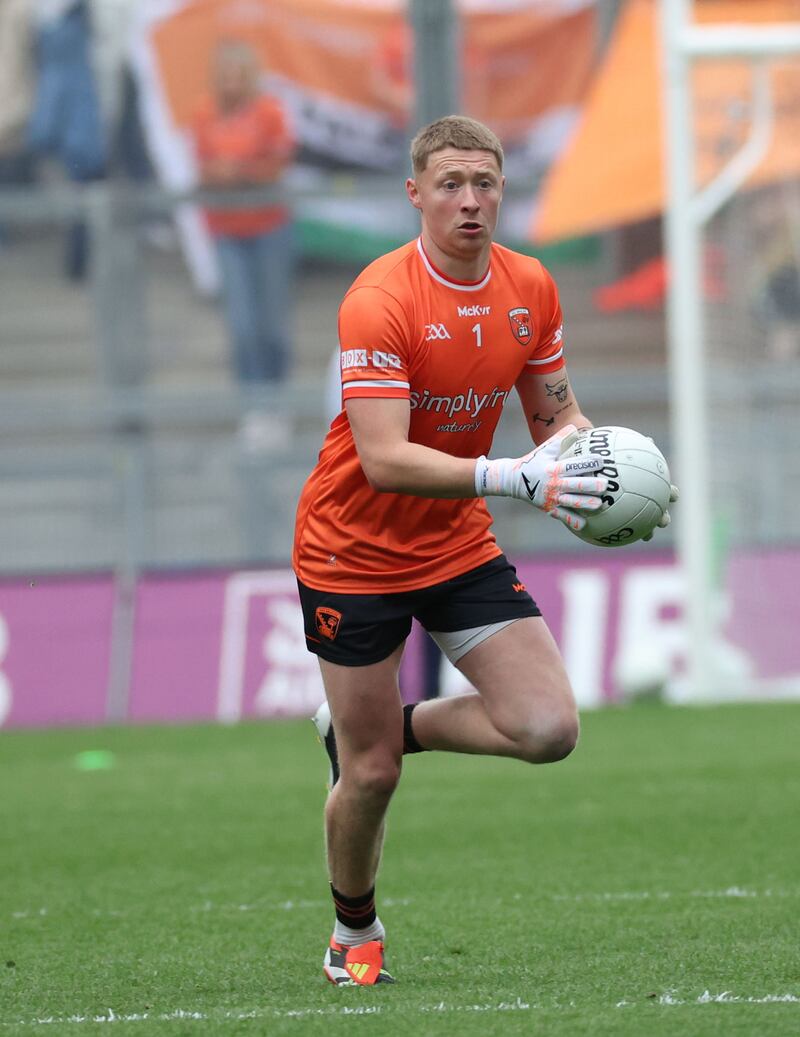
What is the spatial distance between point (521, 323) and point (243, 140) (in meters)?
12.9

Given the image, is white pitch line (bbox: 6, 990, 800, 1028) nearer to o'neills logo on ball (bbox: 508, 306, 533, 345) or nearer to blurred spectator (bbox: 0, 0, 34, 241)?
o'neills logo on ball (bbox: 508, 306, 533, 345)

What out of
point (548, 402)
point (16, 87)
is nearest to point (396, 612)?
point (548, 402)

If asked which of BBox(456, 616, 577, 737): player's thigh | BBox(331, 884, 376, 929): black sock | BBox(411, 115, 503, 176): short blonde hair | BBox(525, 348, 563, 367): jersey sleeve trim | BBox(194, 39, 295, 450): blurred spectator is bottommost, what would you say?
BBox(331, 884, 376, 929): black sock

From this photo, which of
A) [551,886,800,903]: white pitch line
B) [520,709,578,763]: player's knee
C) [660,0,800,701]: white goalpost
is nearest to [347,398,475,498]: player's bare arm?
[520,709,578,763]: player's knee

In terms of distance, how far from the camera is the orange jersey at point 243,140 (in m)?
17.8

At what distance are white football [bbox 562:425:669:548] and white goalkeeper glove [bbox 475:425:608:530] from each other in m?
0.03

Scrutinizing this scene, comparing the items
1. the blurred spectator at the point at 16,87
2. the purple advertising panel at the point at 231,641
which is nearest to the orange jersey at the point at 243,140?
the blurred spectator at the point at 16,87

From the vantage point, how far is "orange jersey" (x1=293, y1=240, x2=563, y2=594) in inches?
210

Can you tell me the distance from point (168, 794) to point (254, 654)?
4175 mm

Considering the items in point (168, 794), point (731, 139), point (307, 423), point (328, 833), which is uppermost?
point (731, 139)

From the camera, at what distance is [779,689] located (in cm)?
1356

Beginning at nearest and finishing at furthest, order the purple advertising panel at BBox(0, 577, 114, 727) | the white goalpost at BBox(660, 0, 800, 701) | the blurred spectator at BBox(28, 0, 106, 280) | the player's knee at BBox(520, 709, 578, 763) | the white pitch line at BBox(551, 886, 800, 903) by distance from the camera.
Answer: the player's knee at BBox(520, 709, 578, 763) < the white pitch line at BBox(551, 886, 800, 903) < the white goalpost at BBox(660, 0, 800, 701) < the purple advertising panel at BBox(0, 577, 114, 727) < the blurred spectator at BBox(28, 0, 106, 280)

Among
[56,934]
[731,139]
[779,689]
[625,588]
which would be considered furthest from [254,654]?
[56,934]

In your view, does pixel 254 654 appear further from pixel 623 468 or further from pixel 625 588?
pixel 623 468
